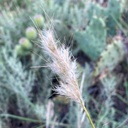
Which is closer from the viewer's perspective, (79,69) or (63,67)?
(63,67)

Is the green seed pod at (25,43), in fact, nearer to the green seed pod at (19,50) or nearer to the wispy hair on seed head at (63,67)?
the green seed pod at (19,50)

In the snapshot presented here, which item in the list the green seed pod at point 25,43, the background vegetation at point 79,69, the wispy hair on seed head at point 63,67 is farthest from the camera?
the green seed pod at point 25,43

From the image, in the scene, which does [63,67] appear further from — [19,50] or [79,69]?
[19,50]

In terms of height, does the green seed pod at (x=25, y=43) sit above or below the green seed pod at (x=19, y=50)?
above

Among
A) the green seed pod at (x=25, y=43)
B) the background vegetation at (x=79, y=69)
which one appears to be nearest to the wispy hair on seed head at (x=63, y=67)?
the background vegetation at (x=79, y=69)

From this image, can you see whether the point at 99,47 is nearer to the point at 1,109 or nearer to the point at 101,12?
the point at 101,12

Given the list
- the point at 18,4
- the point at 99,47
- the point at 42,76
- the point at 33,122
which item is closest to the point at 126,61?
the point at 99,47

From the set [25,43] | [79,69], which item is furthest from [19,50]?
[79,69]

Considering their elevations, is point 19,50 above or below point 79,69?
above

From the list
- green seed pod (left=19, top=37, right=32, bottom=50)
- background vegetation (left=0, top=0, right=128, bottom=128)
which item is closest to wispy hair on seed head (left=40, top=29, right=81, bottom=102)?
background vegetation (left=0, top=0, right=128, bottom=128)

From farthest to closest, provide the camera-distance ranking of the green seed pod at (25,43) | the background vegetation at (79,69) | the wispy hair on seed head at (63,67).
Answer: the green seed pod at (25,43) → the background vegetation at (79,69) → the wispy hair on seed head at (63,67)
